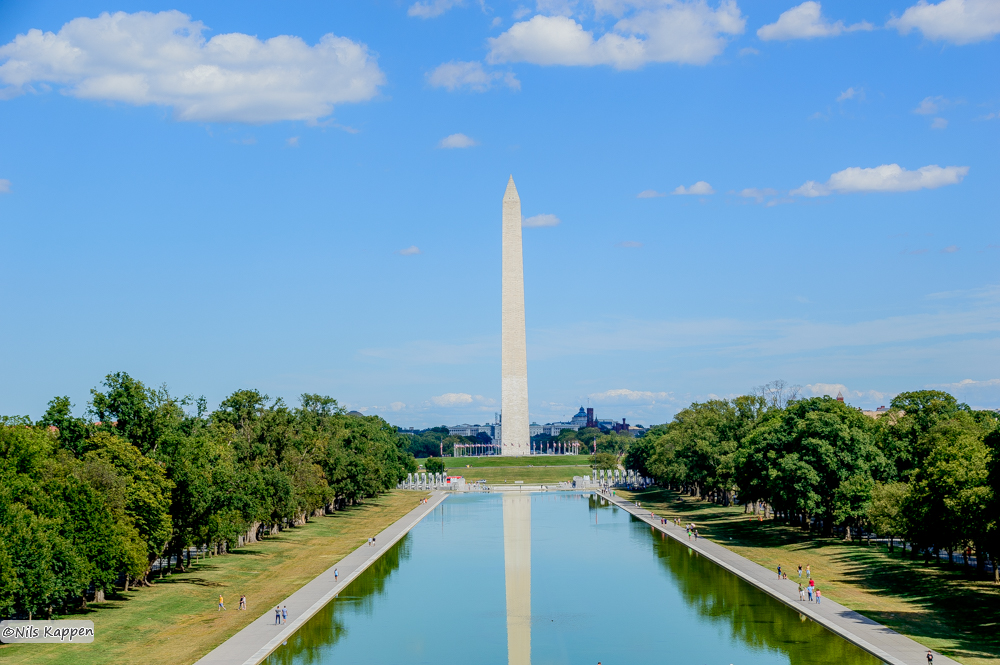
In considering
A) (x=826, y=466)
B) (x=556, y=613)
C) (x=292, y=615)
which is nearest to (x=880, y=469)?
(x=826, y=466)

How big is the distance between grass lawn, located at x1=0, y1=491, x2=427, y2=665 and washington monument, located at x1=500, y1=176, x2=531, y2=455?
5704 cm

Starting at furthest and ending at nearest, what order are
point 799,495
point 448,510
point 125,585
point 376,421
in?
point 376,421, point 448,510, point 799,495, point 125,585

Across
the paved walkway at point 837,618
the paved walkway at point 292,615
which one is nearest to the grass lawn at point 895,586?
the paved walkway at point 837,618

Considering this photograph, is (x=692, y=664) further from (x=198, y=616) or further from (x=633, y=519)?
(x=633, y=519)

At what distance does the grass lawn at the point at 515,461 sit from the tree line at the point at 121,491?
80902 millimetres

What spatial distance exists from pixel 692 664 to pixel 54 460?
2726cm

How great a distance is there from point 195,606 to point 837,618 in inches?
1036

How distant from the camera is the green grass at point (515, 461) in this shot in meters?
149

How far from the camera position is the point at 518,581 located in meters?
50.4

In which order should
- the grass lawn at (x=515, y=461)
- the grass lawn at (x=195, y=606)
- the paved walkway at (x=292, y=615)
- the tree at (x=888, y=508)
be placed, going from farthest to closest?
the grass lawn at (x=515, y=461) < the tree at (x=888, y=508) < the grass lawn at (x=195, y=606) < the paved walkway at (x=292, y=615)

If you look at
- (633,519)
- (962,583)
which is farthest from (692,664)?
(633,519)

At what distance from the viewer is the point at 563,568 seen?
5491 cm

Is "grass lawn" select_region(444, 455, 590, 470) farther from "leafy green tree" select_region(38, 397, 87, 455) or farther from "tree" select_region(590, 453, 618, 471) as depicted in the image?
"leafy green tree" select_region(38, 397, 87, 455)

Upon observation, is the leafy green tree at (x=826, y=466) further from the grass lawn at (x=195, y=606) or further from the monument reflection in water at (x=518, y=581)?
the grass lawn at (x=195, y=606)
